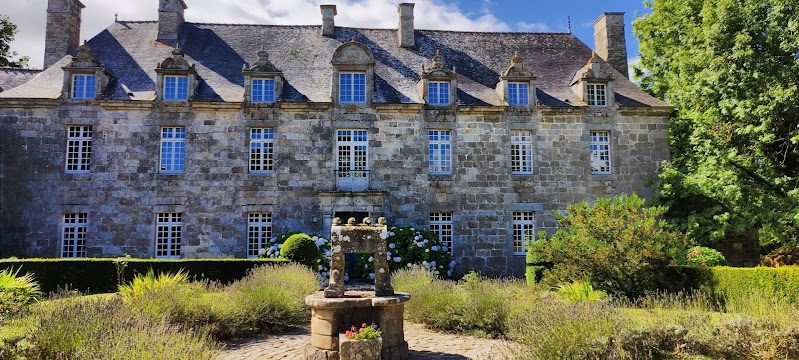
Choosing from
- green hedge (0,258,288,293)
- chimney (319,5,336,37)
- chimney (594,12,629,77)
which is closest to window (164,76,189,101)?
chimney (319,5,336,37)

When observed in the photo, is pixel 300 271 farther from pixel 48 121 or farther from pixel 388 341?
pixel 48 121

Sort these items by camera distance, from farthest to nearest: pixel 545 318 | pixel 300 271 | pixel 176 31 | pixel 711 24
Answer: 1. pixel 176 31
2. pixel 711 24
3. pixel 300 271
4. pixel 545 318

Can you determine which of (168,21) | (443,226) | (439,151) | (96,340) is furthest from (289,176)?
(96,340)

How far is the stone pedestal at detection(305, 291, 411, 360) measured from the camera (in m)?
6.75

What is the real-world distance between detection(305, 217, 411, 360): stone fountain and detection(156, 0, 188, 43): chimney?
15162 millimetres

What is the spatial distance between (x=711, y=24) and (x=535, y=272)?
8511 mm

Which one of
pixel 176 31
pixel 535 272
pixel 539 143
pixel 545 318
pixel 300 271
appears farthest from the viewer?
pixel 176 31

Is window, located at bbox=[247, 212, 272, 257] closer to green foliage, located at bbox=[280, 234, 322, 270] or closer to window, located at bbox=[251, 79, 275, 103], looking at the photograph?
green foliage, located at bbox=[280, 234, 322, 270]

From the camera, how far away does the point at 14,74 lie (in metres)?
18.8

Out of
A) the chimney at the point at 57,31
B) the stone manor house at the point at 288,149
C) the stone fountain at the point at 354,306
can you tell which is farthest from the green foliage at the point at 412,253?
the chimney at the point at 57,31

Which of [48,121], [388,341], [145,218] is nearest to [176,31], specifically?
[48,121]

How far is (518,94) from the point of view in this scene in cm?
1817

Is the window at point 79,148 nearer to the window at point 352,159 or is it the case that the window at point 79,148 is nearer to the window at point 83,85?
the window at point 83,85

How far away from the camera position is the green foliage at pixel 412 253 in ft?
51.3
